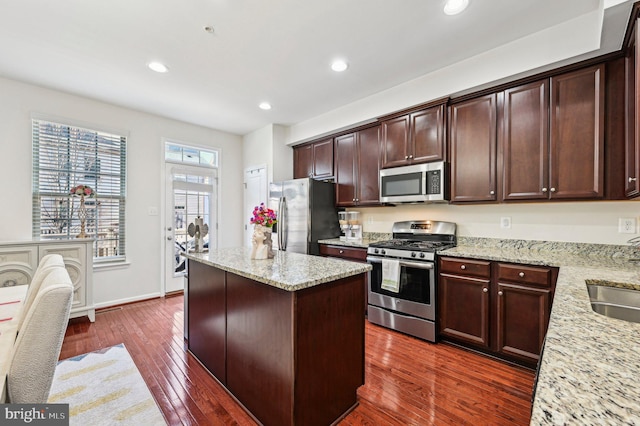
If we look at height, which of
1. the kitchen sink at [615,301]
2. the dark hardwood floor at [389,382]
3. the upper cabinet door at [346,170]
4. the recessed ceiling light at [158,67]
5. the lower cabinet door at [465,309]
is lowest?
the dark hardwood floor at [389,382]

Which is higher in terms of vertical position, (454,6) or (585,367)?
(454,6)

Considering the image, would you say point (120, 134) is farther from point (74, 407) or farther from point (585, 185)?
point (585, 185)

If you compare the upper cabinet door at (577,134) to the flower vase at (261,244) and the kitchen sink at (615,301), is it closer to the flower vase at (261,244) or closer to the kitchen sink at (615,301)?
the kitchen sink at (615,301)

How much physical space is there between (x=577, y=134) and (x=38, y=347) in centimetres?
344

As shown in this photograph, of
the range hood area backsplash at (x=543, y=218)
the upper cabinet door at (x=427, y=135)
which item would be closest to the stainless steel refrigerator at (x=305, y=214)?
the range hood area backsplash at (x=543, y=218)

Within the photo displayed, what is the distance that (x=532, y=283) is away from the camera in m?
2.21

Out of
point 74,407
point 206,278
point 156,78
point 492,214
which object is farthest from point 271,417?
point 156,78

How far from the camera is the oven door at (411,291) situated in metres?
2.73

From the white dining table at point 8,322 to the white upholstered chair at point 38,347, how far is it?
0.04 meters

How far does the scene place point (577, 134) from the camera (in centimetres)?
226

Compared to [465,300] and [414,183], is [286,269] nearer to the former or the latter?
→ [465,300]

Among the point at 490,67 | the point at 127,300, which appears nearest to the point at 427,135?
the point at 490,67

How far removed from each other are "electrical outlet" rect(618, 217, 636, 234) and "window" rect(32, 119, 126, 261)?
5.44m

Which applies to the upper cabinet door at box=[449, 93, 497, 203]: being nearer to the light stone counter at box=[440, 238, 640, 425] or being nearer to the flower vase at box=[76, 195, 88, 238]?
the light stone counter at box=[440, 238, 640, 425]
